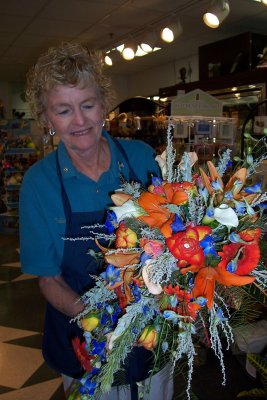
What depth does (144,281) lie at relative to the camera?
80cm

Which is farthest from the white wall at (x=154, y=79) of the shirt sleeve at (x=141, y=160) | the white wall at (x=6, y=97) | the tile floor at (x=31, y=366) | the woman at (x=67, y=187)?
Answer: the woman at (x=67, y=187)

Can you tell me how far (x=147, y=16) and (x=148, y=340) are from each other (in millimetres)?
5126

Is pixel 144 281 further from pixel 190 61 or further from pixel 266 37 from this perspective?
pixel 190 61

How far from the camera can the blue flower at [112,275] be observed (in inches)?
33.9

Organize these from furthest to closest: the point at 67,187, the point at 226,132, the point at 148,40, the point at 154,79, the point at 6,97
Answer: the point at 6,97
the point at 154,79
the point at 148,40
the point at 226,132
the point at 67,187

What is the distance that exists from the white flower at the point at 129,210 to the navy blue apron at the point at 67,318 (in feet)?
1.44

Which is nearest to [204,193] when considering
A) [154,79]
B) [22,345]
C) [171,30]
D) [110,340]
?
[110,340]

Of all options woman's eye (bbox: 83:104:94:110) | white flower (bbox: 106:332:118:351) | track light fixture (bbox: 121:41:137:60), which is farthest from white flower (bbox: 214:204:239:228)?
track light fixture (bbox: 121:41:137:60)

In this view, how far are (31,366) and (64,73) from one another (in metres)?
2.14

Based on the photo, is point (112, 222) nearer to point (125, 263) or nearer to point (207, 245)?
point (125, 263)

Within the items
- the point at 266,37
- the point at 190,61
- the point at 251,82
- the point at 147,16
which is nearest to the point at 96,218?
the point at 251,82

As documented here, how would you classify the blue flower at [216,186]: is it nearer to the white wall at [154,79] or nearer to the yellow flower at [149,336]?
the yellow flower at [149,336]

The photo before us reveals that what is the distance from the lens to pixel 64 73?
1.33 m

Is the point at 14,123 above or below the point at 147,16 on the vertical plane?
below
